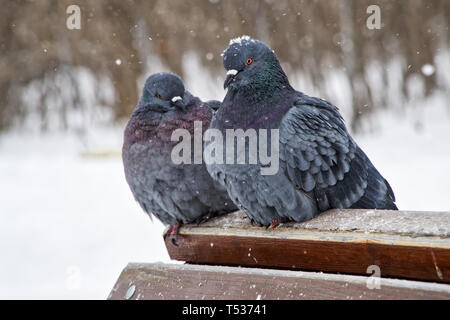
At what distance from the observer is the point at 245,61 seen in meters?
2.19

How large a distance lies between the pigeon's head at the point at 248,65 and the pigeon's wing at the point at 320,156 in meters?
0.19

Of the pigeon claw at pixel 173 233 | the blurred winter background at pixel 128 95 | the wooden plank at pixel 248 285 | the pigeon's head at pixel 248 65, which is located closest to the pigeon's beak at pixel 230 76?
the pigeon's head at pixel 248 65

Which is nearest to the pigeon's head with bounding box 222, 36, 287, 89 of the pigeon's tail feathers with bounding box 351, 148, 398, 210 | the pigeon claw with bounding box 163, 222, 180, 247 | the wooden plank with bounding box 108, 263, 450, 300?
the pigeon's tail feathers with bounding box 351, 148, 398, 210

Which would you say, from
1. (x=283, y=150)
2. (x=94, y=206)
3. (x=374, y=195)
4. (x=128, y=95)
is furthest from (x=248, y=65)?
(x=128, y=95)

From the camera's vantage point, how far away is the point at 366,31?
34.9ft

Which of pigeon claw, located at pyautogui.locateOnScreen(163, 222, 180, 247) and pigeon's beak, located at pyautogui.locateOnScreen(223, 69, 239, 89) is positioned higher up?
pigeon's beak, located at pyautogui.locateOnScreen(223, 69, 239, 89)

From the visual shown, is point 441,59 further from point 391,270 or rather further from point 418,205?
point 391,270

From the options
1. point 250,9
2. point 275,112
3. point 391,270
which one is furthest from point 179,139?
point 250,9

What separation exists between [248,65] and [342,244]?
934mm

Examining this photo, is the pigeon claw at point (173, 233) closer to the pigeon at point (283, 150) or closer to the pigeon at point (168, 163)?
the pigeon at point (168, 163)

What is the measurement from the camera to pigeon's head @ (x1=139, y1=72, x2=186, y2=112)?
8.45 ft

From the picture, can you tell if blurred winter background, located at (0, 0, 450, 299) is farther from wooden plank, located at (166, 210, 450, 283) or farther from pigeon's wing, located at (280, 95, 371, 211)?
pigeon's wing, located at (280, 95, 371, 211)

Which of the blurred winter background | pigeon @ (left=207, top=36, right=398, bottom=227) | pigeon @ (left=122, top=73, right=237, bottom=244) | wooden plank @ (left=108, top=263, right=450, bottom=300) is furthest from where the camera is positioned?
the blurred winter background

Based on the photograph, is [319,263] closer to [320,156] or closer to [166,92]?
[320,156]
